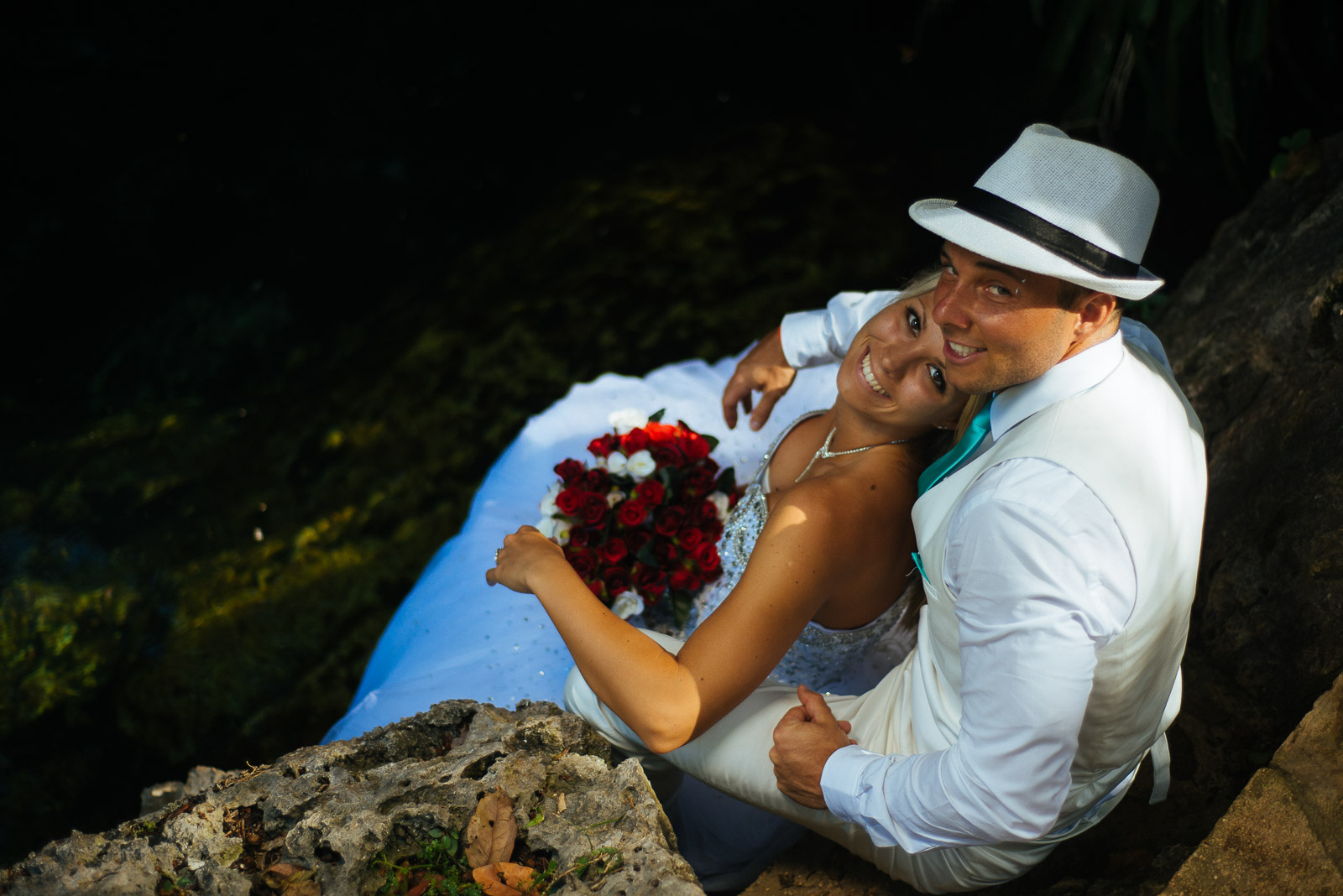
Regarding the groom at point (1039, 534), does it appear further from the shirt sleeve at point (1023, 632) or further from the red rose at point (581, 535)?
the red rose at point (581, 535)

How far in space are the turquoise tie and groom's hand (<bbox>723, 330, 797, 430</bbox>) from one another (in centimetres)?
124

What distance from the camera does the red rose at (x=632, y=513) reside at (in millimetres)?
2971

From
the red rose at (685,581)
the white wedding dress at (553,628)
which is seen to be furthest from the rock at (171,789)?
the red rose at (685,581)

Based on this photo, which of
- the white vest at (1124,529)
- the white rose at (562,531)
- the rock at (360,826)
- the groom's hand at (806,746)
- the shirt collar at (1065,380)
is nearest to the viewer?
the white vest at (1124,529)

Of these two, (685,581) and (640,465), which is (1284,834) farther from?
(640,465)

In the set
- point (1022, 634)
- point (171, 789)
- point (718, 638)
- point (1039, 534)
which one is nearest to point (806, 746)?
point (718, 638)

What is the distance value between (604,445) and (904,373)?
1.20m

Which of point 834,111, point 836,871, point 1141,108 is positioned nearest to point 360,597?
point 836,871

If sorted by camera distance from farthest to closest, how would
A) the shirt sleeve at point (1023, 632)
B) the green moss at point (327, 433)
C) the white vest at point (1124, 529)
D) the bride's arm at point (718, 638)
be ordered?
the green moss at point (327, 433)
the bride's arm at point (718, 638)
the white vest at point (1124, 529)
the shirt sleeve at point (1023, 632)

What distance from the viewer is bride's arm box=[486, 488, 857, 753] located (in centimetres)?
203

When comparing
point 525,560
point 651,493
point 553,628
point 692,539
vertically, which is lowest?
point 553,628

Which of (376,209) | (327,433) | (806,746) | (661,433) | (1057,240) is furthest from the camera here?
(376,209)

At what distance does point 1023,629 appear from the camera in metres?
1.59

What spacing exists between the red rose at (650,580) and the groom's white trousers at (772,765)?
53cm
